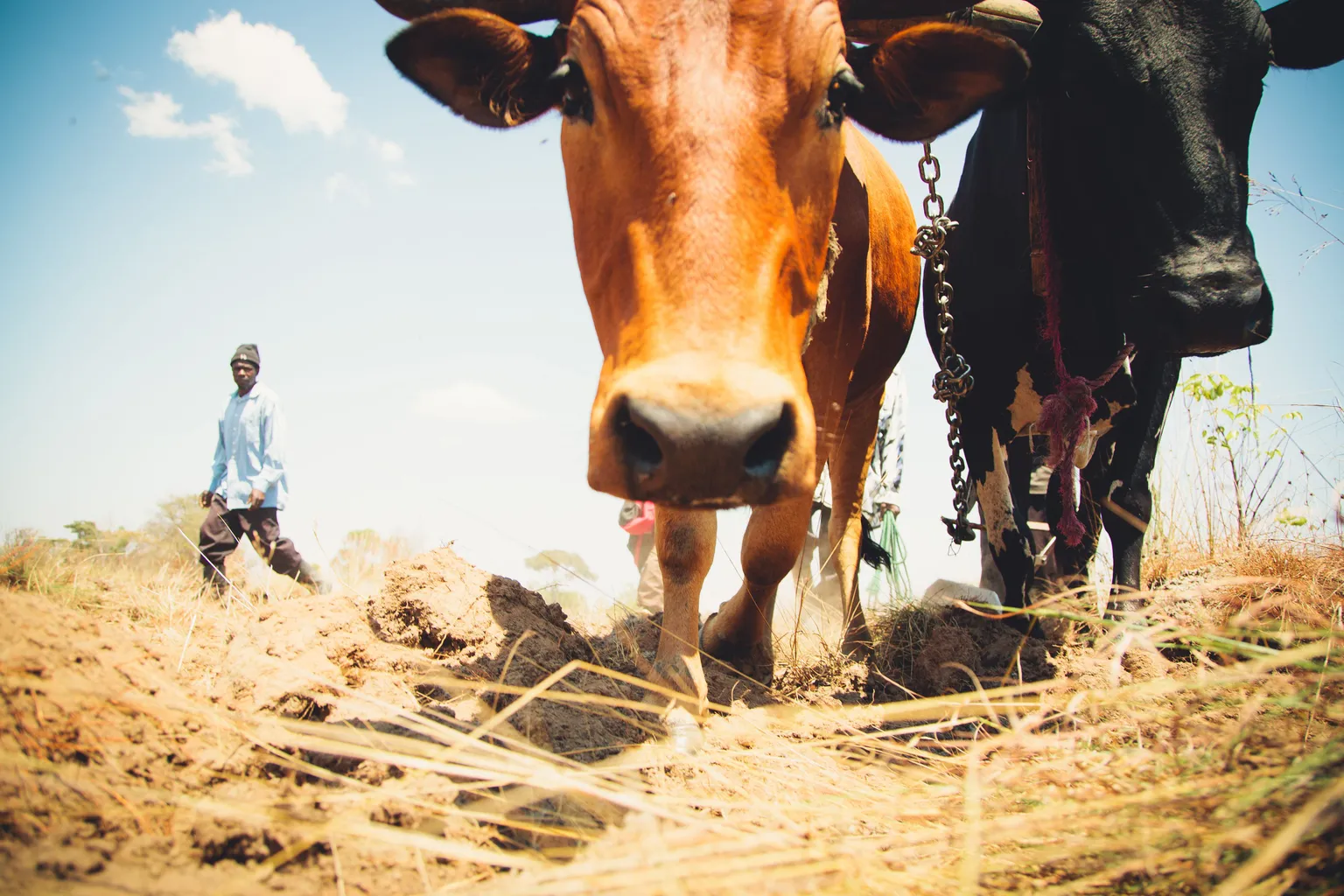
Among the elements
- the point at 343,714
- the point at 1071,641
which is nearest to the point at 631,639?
the point at 343,714

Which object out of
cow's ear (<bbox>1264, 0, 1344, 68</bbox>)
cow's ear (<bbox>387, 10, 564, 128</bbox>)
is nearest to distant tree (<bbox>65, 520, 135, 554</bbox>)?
cow's ear (<bbox>387, 10, 564, 128</bbox>)

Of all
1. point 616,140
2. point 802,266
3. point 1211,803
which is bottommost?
point 1211,803

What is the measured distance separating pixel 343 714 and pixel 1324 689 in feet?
7.06

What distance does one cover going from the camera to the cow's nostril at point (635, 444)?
160 centimetres

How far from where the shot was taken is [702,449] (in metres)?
1.51

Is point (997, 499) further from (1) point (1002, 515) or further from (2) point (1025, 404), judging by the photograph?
(2) point (1025, 404)

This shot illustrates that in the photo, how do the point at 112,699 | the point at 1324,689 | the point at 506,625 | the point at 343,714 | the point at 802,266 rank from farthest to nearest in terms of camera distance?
the point at 506,625 → the point at 802,266 → the point at 343,714 → the point at 1324,689 → the point at 112,699

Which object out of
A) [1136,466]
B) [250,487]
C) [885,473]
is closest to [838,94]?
[1136,466]

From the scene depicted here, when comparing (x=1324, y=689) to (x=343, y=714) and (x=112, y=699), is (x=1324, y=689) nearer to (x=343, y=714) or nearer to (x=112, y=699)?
(x=343, y=714)

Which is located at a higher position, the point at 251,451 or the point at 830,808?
the point at 251,451

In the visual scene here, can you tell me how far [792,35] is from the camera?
2021 millimetres

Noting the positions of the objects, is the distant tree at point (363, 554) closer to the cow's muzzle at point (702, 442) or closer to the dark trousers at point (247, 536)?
the dark trousers at point (247, 536)

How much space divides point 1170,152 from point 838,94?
4.62 feet

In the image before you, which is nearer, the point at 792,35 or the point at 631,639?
the point at 792,35
